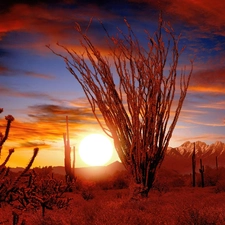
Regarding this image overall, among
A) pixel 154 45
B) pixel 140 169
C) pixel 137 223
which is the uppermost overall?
pixel 154 45

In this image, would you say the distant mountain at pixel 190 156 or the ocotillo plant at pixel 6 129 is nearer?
the ocotillo plant at pixel 6 129

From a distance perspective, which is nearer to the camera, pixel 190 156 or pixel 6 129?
pixel 6 129

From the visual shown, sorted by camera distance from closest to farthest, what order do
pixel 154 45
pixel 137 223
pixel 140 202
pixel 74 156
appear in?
1. pixel 137 223
2. pixel 140 202
3. pixel 154 45
4. pixel 74 156

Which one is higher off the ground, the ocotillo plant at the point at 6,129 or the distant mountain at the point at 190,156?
the distant mountain at the point at 190,156

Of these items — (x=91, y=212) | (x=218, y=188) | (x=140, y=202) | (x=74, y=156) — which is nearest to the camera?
(x=91, y=212)

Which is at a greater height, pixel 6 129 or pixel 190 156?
pixel 190 156

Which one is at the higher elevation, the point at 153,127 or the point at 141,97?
the point at 141,97

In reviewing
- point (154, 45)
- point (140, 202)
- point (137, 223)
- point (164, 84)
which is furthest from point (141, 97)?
point (137, 223)

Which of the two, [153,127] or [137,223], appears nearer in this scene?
[137,223]

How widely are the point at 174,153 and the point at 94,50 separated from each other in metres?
84.4

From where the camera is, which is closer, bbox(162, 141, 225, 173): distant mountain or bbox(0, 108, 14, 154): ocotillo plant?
bbox(0, 108, 14, 154): ocotillo plant

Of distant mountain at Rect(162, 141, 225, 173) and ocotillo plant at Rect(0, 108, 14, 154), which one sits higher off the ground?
distant mountain at Rect(162, 141, 225, 173)

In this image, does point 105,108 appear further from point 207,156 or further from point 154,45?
point 207,156

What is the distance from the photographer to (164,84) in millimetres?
10859
